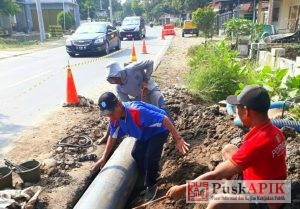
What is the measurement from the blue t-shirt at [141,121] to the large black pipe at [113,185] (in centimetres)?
48

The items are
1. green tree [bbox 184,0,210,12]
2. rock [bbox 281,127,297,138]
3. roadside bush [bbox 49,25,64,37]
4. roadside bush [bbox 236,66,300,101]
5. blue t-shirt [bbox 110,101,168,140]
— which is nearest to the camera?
blue t-shirt [bbox 110,101,168,140]

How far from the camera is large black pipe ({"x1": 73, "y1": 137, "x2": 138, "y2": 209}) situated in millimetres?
3584

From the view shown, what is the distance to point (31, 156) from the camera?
16.6ft

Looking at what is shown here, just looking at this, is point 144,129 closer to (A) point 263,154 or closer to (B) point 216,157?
(B) point 216,157

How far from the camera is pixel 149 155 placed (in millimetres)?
4109

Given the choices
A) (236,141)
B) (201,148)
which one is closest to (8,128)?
(201,148)

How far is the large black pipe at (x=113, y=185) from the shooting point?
3.58 meters

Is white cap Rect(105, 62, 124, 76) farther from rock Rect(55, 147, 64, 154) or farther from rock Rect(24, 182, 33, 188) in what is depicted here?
rock Rect(24, 182, 33, 188)

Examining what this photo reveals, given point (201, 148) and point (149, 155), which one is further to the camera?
point (201, 148)

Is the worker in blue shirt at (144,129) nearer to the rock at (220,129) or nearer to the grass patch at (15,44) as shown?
the rock at (220,129)

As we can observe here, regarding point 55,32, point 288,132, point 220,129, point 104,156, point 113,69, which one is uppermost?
point 113,69

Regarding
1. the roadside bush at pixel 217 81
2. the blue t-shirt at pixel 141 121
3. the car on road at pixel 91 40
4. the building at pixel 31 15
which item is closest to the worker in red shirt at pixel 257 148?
the blue t-shirt at pixel 141 121

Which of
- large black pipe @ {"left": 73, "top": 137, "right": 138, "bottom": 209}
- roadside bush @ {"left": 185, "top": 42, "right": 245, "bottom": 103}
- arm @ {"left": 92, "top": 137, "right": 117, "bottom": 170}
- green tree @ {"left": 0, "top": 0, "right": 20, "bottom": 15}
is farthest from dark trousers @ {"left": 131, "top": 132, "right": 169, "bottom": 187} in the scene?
green tree @ {"left": 0, "top": 0, "right": 20, "bottom": 15}

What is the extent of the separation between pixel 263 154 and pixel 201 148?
7.48 ft
